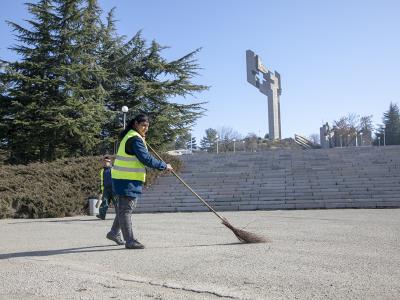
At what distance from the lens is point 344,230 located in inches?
338

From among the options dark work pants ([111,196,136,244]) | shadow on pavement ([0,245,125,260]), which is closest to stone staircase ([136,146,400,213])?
shadow on pavement ([0,245,125,260])

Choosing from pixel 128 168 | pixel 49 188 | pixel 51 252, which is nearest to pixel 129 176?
pixel 128 168

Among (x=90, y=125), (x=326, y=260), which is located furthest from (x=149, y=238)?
(x=90, y=125)

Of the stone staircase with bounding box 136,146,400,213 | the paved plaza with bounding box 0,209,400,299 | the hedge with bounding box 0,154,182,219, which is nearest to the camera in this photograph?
the paved plaza with bounding box 0,209,400,299

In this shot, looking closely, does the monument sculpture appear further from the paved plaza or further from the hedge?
the paved plaza

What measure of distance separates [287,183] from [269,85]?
57450mm

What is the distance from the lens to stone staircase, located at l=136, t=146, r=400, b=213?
14.8m

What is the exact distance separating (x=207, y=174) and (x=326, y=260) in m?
14.1

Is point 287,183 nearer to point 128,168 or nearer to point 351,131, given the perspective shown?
point 128,168

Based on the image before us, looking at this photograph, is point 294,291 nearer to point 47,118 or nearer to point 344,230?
point 344,230

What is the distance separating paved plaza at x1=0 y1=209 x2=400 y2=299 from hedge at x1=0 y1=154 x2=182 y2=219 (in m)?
5.74

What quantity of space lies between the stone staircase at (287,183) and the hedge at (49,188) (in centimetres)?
200

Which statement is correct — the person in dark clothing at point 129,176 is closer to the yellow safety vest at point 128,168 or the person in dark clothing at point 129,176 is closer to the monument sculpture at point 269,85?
the yellow safety vest at point 128,168

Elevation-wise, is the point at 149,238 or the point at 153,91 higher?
the point at 153,91
